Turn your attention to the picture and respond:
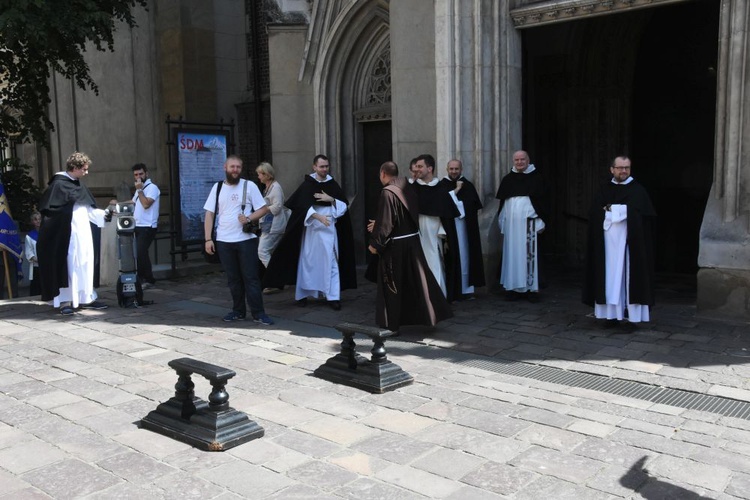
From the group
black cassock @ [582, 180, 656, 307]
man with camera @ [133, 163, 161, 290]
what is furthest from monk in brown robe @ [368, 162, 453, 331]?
man with camera @ [133, 163, 161, 290]

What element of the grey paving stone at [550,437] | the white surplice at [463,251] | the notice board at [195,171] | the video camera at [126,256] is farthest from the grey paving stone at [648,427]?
the notice board at [195,171]

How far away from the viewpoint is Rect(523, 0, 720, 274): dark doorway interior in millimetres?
11773

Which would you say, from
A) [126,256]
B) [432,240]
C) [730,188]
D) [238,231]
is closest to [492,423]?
[432,240]

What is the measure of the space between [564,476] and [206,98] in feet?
47.1

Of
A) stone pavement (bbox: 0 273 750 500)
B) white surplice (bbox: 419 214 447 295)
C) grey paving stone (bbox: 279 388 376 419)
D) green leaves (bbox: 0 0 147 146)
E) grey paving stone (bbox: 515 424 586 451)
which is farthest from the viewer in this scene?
green leaves (bbox: 0 0 147 146)

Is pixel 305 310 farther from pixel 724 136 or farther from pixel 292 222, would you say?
pixel 724 136

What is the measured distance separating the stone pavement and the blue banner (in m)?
2.58

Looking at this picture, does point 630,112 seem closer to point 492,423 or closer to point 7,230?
point 492,423

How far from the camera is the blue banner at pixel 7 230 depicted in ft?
34.4

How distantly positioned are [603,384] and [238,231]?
4303 mm

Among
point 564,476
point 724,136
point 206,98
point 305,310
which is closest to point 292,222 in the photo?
point 305,310

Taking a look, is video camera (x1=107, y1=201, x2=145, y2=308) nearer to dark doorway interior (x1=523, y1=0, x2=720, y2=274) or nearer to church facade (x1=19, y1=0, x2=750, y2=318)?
church facade (x1=19, y1=0, x2=750, y2=318)

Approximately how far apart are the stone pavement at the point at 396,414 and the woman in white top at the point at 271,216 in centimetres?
201

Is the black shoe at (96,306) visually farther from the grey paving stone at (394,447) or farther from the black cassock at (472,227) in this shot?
the grey paving stone at (394,447)
